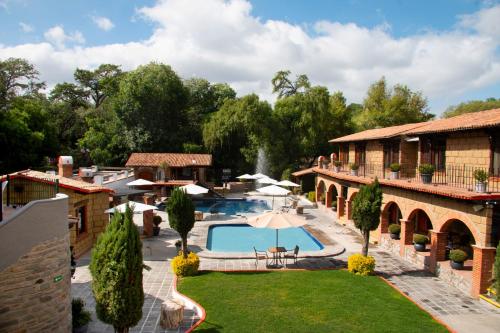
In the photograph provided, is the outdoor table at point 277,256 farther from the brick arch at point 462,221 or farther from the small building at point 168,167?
the small building at point 168,167

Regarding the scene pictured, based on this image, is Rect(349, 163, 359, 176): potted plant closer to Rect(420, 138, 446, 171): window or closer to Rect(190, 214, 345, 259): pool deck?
Rect(190, 214, 345, 259): pool deck

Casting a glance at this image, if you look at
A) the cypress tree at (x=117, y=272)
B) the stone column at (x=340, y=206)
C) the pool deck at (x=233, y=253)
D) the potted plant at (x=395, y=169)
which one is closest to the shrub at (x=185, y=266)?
the pool deck at (x=233, y=253)

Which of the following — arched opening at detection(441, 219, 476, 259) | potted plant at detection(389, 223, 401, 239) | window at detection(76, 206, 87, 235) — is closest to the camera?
arched opening at detection(441, 219, 476, 259)

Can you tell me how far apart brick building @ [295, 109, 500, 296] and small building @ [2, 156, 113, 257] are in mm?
15090

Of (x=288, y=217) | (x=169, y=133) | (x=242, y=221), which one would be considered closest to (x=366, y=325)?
(x=288, y=217)

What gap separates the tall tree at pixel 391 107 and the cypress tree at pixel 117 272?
4319 cm

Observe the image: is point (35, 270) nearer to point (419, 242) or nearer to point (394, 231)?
point (419, 242)

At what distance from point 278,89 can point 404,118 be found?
16.2 m

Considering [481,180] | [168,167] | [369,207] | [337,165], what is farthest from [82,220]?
[168,167]

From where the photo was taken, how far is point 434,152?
1945 centimetres

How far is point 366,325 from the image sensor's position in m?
10.9

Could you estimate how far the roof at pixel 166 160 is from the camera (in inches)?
1517

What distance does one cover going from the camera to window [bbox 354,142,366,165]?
2905cm

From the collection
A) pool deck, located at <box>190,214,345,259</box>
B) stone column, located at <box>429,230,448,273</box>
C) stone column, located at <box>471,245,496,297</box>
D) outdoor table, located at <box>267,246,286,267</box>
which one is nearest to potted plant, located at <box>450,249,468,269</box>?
stone column, located at <box>429,230,448,273</box>
